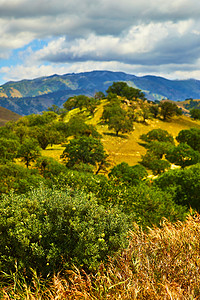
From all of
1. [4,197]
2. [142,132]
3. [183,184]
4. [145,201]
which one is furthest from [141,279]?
[142,132]

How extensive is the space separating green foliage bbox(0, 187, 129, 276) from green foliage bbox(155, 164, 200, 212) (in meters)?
22.7

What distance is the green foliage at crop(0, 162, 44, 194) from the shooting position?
112 feet

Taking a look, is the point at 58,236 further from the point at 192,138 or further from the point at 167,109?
the point at 167,109

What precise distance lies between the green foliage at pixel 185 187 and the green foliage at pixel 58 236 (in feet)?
74.3

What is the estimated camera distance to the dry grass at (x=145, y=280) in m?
7.68

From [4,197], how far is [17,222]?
249 cm

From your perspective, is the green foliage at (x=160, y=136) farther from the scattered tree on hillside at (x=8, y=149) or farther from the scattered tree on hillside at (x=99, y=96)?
the scattered tree on hillside at (x=99, y=96)

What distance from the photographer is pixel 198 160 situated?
2320 inches

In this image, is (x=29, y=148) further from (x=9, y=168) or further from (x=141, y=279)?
(x=141, y=279)

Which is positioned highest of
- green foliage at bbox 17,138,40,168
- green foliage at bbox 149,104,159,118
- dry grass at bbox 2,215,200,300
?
green foliage at bbox 149,104,159,118

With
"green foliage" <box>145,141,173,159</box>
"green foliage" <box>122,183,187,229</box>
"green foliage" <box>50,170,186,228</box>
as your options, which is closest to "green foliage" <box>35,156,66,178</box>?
"green foliage" <box>50,170,186,228</box>

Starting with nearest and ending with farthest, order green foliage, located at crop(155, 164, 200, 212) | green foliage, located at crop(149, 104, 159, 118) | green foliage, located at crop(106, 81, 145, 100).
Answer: green foliage, located at crop(155, 164, 200, 212), green foliage, located at crop(149, 104, 159, 118), green foliage, located at crop(106, 81, 145, 100)

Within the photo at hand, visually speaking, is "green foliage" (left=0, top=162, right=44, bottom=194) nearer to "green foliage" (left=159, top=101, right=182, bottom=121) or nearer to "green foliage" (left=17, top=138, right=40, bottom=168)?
"green foliage" (left=17, top=138, right=40, bottom=168)

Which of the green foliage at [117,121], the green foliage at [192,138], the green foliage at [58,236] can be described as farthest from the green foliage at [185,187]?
the green foliage at [117,121]
